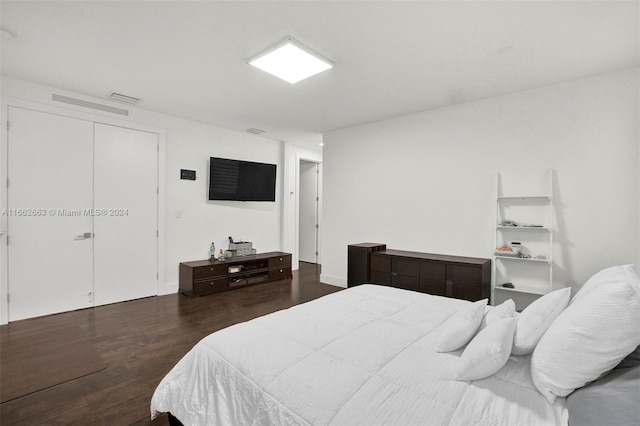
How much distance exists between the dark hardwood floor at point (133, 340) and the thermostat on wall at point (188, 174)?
6.15 ft

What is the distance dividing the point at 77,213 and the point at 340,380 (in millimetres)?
4193

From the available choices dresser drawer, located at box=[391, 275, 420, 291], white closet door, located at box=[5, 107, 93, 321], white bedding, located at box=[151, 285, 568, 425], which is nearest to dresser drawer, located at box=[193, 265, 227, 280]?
white closet door, located at box=[5, 107, 93, 321]

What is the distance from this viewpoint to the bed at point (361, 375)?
3.79 ft

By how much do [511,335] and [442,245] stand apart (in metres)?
3.07

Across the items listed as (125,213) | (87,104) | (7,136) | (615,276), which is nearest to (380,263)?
(615,276)

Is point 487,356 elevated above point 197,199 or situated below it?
below

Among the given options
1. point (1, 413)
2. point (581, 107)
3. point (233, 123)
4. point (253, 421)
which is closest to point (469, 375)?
point (253, 421)

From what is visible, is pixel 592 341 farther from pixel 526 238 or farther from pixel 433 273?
pixel 526 238

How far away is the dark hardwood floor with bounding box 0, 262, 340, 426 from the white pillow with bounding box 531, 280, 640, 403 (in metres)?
2.14

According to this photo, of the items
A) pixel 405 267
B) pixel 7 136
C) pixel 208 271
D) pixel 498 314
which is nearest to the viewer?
pixel 498 314

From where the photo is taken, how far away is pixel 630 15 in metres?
2.28

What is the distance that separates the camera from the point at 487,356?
1275 mm

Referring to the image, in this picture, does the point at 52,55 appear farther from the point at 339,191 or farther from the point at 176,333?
the point at 339,191

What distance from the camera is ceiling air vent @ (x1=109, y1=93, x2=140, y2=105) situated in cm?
394
